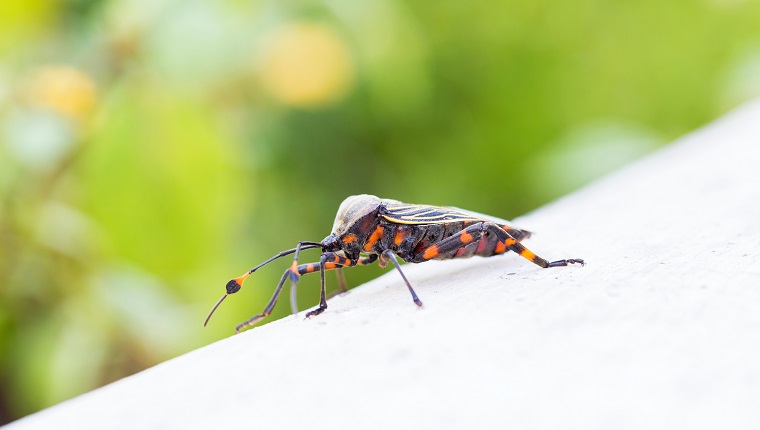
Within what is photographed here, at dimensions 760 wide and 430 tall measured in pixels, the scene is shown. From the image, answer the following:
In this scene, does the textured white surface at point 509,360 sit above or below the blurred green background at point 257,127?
below

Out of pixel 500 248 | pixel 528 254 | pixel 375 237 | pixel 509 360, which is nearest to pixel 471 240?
pixel 500 248

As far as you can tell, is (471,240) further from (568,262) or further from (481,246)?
(568,262)

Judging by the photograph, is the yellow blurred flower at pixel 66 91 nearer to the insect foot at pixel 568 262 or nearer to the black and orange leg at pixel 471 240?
the black and orange leg at pixel 471 240

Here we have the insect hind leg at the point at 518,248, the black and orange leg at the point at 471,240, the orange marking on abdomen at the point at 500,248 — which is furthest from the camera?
the orange marking on abdomen at the point at 500,248

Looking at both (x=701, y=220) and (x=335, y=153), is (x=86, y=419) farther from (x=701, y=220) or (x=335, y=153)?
(x=335, y=153)

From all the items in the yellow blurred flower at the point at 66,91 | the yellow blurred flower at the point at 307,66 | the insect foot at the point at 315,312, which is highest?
the yellow blurred flower at the point at 307,66

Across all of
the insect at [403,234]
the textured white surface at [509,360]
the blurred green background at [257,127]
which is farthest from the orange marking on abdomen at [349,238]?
the blurred green background at [257,127]
